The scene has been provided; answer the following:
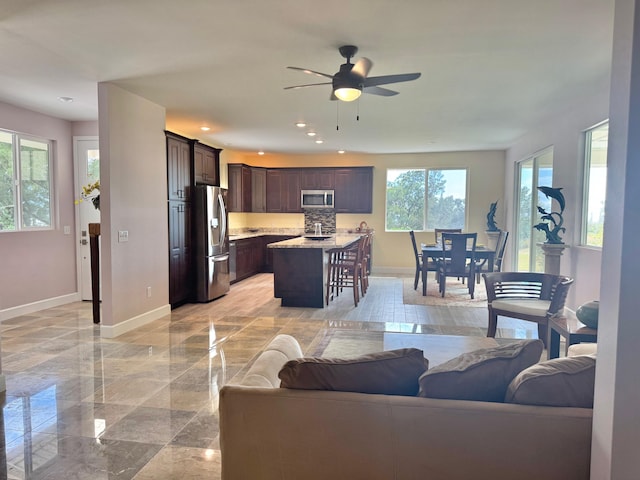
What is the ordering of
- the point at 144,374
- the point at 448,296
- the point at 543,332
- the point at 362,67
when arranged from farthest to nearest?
the point at 448,296, the point at 543,332, the point at 144,374, the point at 362,67

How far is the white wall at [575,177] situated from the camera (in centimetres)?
446

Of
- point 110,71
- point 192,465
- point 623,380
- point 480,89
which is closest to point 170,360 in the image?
point 192,465

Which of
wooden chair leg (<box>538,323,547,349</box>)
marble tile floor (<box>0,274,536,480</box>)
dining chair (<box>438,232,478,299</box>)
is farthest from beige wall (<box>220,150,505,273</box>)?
wooden chair leg (<box>538,323,547,349</box>)

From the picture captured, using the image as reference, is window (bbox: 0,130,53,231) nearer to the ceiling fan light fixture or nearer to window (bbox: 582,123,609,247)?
the ceiling fan light fixture

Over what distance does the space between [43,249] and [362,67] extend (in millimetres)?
5111

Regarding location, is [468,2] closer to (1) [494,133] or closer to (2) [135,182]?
(2) [135,182]

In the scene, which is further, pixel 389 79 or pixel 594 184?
pixel 594 184

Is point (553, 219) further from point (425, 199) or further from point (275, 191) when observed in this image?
point (275, 191)

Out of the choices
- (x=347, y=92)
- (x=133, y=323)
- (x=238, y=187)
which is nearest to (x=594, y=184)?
(x=347, y=92)

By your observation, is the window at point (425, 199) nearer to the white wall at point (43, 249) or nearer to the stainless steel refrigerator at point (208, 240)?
the stainless steel refrigerator at point (208, 240)

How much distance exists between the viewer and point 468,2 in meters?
2.55

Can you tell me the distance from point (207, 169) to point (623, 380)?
6059mm

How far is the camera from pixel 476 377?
1.40m

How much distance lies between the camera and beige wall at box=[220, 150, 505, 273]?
28.4ft
